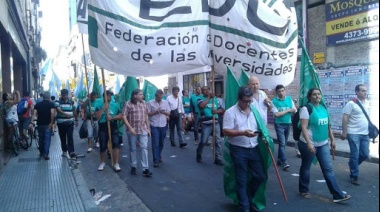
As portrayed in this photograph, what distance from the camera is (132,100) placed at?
7379 millimetres

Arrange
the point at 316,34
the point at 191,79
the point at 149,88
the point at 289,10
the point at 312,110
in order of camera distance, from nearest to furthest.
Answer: the point at 312,110, the point at 289,10, the point at 149,88, the point at 316,34, the point at 191,79

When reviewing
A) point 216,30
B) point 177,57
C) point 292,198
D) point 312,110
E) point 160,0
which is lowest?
point 292,198

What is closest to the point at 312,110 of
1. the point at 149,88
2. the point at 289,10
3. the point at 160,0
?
the point at 289,10

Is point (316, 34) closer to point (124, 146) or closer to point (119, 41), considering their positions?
point (124, 146)

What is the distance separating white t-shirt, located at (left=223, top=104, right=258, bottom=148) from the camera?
4.73m

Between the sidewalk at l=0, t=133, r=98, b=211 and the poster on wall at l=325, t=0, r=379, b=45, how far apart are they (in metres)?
9.00

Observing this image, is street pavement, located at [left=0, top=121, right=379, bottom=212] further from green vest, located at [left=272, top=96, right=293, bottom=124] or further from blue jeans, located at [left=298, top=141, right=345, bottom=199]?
green vest, located at [left=272, top=96, right=293, bottom=124]

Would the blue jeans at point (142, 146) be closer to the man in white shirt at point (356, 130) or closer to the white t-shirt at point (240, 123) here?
the white t-shirt at point (240, 123)

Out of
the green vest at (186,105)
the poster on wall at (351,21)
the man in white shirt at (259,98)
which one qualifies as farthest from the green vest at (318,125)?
the green vest at (186,105)

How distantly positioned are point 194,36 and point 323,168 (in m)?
3.12

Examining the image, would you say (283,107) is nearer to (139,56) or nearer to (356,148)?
(356,148)

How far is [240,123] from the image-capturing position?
4.72m

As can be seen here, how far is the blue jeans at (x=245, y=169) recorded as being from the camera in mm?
4688

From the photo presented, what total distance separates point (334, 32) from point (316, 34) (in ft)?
2.94
